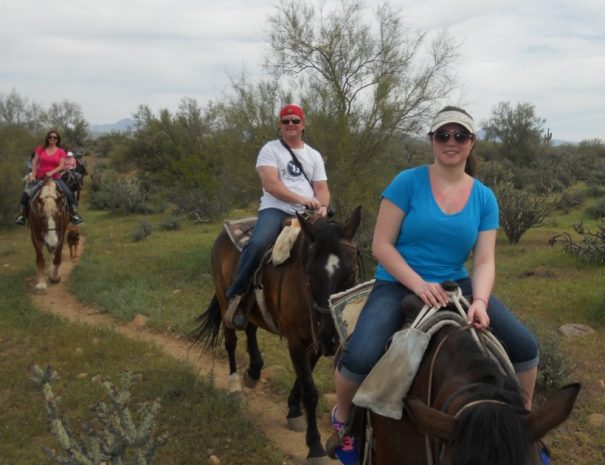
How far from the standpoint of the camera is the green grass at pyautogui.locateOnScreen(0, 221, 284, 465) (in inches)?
179

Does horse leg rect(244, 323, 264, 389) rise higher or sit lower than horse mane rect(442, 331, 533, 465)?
A: lower

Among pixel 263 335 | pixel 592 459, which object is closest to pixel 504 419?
pixel 592 459

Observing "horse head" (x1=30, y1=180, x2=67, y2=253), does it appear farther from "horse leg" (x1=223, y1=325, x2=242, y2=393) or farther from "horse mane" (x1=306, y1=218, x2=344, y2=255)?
"horse mane" (x1=306, y1=218, x2=344, y2=255)

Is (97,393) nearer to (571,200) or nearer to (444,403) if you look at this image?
(444,403)

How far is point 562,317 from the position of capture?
24.9 feet

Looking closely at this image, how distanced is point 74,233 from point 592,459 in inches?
448

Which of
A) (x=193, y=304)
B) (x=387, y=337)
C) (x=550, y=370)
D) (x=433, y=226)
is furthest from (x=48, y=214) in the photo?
(x=433, y=226)

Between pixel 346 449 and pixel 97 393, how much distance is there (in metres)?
3.41

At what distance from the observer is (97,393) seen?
5.51 m

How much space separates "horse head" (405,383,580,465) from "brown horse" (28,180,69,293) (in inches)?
371

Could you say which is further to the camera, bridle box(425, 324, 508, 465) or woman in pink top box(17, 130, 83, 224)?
woman in pink top box(17, 130, 83, 224)

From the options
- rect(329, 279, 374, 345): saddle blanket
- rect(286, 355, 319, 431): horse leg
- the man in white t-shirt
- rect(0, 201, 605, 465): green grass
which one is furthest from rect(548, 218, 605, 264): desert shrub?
rect(329, 279, 374, 345): saddle blanket

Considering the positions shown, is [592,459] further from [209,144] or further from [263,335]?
[209,144]

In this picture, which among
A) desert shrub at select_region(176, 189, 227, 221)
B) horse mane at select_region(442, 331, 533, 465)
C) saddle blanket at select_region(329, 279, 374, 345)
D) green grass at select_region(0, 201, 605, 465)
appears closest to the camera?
horse mane at select_region(442, 331, 533, 465)
